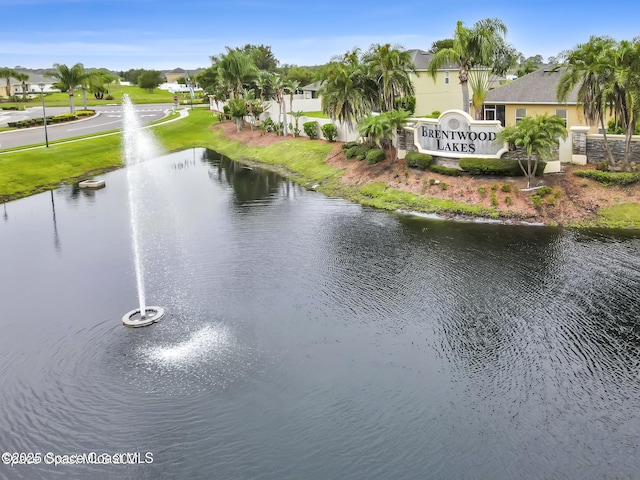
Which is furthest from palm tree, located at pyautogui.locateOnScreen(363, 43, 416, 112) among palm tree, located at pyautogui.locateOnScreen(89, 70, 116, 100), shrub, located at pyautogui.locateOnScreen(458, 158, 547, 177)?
palm tree, located at pyautogui.locateOnScreen(89, 70, 116, 100)

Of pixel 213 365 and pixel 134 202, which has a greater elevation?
pixel 134 202

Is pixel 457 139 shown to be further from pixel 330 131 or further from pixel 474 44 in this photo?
pixel 330 131

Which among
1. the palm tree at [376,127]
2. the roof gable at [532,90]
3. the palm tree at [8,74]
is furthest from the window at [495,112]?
the palm tree at [8,74]

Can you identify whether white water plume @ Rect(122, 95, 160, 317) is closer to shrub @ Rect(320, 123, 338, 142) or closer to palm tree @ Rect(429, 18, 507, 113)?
shrub @ Rect(320, 123, 338, 142)

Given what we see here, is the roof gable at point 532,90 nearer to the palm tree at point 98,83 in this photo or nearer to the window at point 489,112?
the window at point 489,112

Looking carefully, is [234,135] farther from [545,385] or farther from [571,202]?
[545,385]

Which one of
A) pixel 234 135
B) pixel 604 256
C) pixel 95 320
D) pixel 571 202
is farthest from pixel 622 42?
pixel 234 135
